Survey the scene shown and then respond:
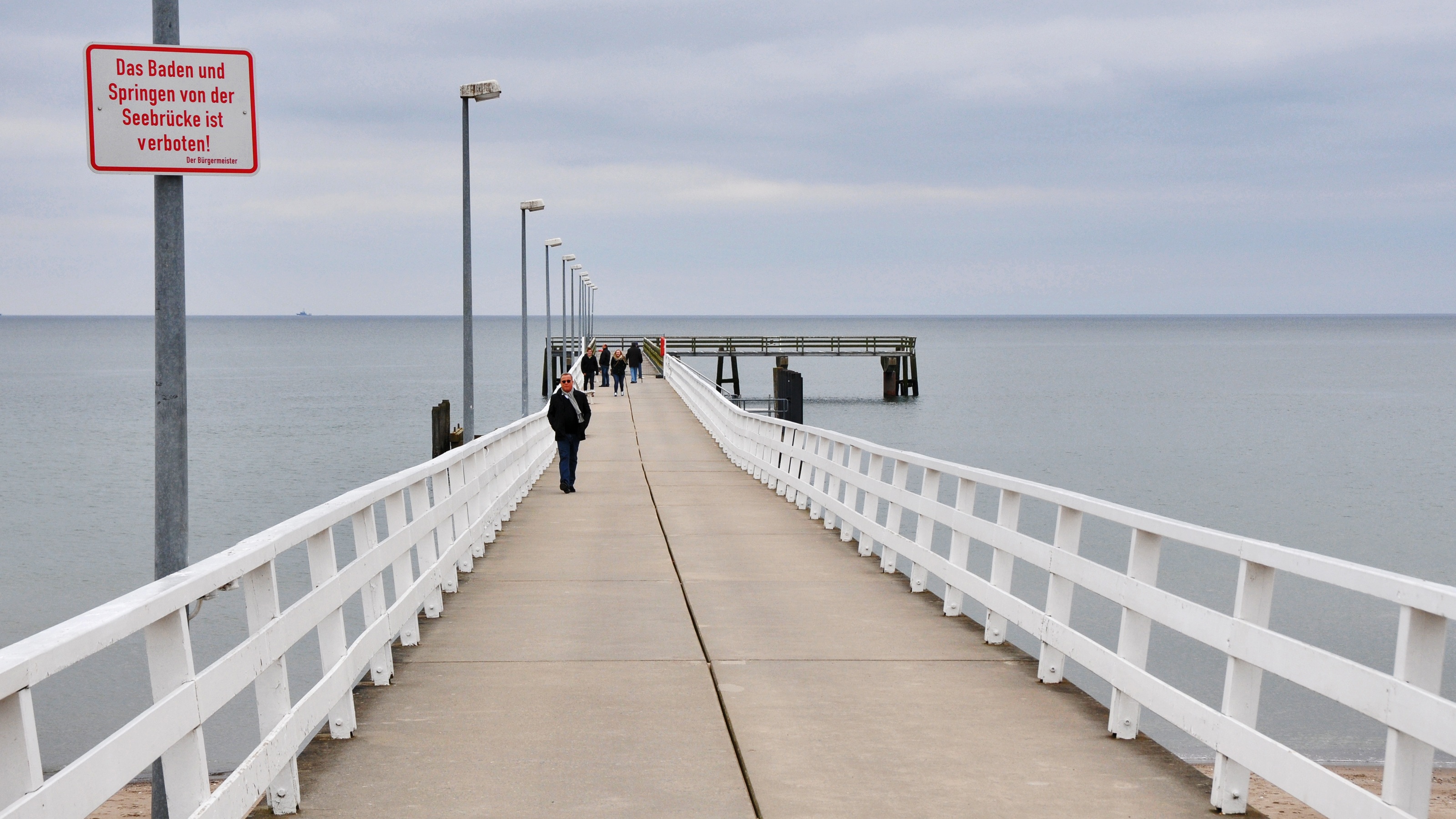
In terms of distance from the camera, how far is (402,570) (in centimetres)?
866

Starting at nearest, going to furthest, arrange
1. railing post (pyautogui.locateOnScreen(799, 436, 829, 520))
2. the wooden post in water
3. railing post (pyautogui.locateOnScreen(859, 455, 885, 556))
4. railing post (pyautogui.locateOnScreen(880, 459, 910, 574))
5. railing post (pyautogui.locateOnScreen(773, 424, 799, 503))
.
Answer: railing post (pyautogui.locateOnScreen(880, 459, 910, 574)) → railing post (pyautogui.locateOnScreen(859, 455, 885, 556)) → railing post (pyautogui.locateOnScreen(799, 436, 829, 520)) → railing post (pyautogui.locateOnScreen(773, 424, 799, 503)) → the wooden post in water

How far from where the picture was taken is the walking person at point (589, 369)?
4634 centimetres

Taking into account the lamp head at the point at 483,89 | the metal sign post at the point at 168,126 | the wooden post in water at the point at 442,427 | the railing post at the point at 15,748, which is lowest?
the wooden post in water at the point at 442,427

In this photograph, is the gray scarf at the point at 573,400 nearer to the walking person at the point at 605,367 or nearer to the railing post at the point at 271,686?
the railing post at the point at 271,686

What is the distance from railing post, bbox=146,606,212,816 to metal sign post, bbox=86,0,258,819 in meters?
1.29

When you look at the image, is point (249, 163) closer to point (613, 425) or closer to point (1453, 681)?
point (1453, 681)

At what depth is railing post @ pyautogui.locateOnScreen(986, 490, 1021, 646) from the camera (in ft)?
28.5

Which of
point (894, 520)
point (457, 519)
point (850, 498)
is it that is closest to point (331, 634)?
point (457, 519)

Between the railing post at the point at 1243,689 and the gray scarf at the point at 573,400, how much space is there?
48.1ft

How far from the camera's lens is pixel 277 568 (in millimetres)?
28766

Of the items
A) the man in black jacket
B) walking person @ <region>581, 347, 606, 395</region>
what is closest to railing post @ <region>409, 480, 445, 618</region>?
the man in black jacket

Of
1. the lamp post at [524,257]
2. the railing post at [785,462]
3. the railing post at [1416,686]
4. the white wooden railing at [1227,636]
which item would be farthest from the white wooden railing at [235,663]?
the lamp post at [524,257]

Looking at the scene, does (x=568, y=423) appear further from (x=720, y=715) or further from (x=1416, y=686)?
(x=1416, y=686)

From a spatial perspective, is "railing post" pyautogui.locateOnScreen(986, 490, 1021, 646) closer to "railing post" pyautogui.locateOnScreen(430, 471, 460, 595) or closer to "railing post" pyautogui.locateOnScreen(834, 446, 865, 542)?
"railing post" pyautogui.locateOnScreen(430, 471, 460, 595)
